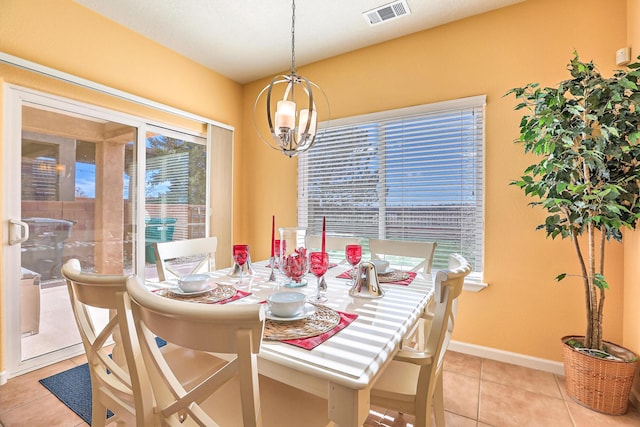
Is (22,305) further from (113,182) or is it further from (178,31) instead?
(178,31)

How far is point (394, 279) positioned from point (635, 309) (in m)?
1.51

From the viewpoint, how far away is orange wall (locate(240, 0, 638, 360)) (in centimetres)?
209

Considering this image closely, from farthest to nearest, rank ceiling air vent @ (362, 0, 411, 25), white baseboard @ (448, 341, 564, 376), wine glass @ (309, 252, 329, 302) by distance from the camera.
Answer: ceiling air vent @ (362, 0, 411, 25) < white baseboard @ (448, 341, 564, 376) < wine glass @ (309, 252, 329, 302)

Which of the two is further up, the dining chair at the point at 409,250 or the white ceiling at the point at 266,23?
the white ceiling at the point at 266,23

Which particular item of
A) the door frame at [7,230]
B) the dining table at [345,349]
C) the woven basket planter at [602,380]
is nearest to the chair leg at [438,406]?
the dining table at [345,349]

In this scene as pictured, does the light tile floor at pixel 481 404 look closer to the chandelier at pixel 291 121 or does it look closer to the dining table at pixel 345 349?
the dining table at pixel 345 349

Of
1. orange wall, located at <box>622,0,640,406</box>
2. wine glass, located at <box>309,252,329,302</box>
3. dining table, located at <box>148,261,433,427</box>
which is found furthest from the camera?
orange wall, located at <box>622,0,640,406</box>

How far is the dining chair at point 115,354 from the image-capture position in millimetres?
853

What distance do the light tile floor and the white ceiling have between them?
9.05 feet

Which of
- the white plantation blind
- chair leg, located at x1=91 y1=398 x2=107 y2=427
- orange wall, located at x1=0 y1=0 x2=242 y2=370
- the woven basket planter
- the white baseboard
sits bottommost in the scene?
the white baseboard

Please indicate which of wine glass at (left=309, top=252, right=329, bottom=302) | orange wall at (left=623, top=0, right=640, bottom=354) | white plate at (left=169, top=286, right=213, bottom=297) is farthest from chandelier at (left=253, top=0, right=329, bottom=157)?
orange wall at (left=623, top=0, right=640, bottom=354)

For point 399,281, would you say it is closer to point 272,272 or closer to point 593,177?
point 272,272

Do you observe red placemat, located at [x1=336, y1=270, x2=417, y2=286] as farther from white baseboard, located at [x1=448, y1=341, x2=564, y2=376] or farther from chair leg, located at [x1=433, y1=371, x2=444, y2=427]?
white baseboard, located at [x1=448, y1=341, x2=564, y2=376]

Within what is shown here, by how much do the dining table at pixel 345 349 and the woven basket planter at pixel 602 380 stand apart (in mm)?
1151
